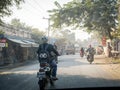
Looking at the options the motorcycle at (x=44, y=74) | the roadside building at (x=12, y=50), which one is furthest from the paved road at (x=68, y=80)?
the roadside building at (x=12, y=50)

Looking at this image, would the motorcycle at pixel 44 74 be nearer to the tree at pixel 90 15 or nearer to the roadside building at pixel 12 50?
the roadside building at pixel 12 50

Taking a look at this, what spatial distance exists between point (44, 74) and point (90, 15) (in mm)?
27920

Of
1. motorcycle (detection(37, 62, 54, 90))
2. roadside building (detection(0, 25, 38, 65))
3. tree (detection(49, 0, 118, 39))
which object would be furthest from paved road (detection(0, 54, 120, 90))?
tree (detection(49, 0, 118, 39))

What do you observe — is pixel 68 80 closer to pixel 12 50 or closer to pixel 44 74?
pixel 44 74

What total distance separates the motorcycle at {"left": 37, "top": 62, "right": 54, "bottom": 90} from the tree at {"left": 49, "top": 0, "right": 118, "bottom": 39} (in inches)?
1013

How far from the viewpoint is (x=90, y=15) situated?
126ft

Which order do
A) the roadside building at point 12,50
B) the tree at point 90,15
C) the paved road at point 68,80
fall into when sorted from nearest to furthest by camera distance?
1. the paved road at point 68,80
2. the roadside building at point 12,50
3. the tree at point 90,15

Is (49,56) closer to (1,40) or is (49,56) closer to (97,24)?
(1,40)

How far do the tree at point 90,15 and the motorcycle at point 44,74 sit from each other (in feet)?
84.4

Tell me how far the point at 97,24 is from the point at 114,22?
202 cm

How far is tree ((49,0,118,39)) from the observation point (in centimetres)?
3744

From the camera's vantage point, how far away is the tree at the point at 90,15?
123ft

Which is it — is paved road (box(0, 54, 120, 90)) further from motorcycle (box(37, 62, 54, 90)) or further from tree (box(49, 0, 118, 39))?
tree (box(49, 0, 118, 39))

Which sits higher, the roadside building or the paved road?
the roadside building
